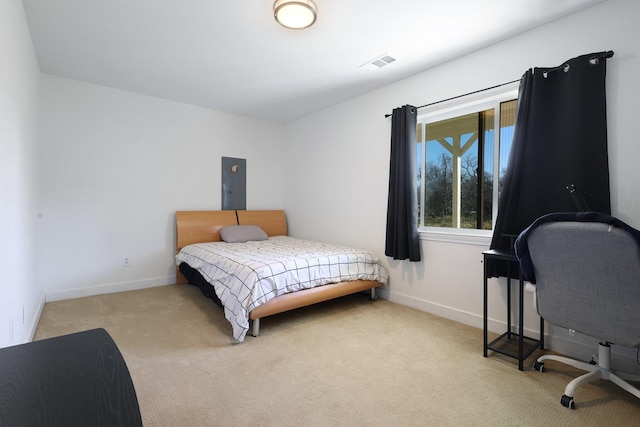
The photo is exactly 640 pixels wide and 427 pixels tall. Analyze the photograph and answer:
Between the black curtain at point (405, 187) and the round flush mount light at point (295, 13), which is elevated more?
the round flush mount light at point (295, 13)

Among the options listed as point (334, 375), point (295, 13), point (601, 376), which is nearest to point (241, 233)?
point (334, 375)

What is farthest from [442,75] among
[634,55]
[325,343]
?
[325,343]

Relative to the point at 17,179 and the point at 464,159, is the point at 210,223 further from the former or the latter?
the point at 464,159

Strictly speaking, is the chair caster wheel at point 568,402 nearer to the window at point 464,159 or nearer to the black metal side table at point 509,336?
the black metal side table at point 509,336

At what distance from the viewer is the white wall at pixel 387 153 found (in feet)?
6.54

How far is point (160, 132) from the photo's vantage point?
4035 mm

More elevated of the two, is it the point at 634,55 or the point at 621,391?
the point at 634,55

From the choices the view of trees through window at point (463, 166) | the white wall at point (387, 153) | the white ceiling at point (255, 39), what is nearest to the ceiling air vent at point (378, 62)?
the white ceiling at point (255, 39)

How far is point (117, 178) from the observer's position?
3754 millimetres

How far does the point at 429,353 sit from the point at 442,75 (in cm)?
250

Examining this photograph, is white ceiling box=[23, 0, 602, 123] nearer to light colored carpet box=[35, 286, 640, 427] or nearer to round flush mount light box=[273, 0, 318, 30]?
round flush mount light box=[273, 0, 318, 30]

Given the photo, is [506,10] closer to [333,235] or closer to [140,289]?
[333,235]

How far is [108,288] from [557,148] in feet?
15.4

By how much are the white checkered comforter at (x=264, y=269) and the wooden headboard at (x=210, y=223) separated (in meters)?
0.27
